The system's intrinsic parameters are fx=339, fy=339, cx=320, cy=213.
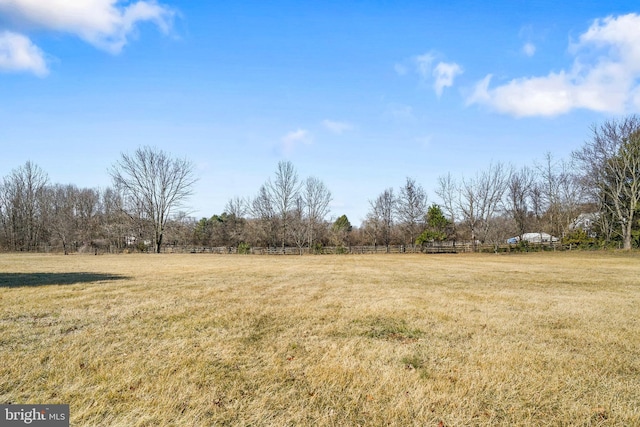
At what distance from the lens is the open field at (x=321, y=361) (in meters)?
3.46

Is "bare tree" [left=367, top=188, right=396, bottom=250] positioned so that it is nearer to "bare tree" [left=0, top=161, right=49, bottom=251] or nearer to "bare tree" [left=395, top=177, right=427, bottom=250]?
"bare tree" [left=395, top=177, right=427, bottom=250]

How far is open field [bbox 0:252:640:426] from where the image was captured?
3.46 meters

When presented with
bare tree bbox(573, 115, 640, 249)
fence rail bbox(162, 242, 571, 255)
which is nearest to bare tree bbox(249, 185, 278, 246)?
fence rail bbox(162, 242, 571, 255)

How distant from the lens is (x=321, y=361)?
15.6ft

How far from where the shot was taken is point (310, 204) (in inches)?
2140

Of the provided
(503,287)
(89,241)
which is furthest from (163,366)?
(89,241)

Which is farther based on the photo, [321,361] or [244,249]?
[244,249]

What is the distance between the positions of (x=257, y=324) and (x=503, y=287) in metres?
9.67

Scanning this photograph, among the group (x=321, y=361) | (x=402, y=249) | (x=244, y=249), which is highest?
(x=244, y=249)

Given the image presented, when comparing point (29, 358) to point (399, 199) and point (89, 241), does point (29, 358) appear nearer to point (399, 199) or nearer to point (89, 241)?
point (399, 199)

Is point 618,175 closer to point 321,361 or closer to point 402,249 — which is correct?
point 402,249

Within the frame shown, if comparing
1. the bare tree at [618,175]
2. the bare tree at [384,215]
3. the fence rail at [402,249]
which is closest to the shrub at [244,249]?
the fence rail at [402,249]

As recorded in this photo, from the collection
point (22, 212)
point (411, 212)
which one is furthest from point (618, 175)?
point (22, 212)

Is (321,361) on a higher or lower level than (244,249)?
lower
